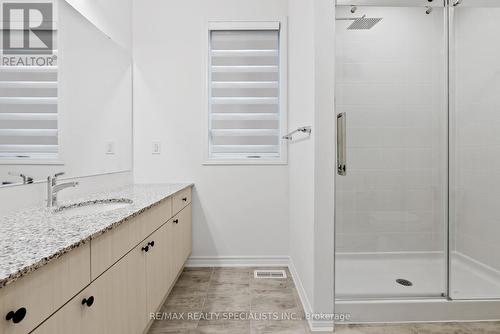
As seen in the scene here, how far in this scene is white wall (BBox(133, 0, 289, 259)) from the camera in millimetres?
2631

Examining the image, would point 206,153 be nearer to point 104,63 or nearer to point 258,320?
point 104,63

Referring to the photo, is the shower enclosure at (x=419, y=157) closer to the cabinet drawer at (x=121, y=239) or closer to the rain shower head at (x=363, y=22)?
the rain shower head at (x=363, y=22)

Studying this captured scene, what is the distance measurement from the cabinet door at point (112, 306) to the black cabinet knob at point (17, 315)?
78mm

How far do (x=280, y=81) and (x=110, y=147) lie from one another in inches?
62.0

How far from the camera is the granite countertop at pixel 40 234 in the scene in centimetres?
68

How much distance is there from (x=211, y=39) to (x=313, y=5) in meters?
1.29

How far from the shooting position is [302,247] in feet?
6.68

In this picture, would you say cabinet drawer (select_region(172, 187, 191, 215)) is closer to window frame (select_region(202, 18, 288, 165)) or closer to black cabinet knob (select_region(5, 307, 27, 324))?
window frame (select_region(202, 18, 288, 165))

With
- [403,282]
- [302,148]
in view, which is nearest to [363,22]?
[302,148]

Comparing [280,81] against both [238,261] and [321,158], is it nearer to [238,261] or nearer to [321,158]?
[321,158]

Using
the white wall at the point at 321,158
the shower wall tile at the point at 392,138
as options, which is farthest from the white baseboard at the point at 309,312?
the shower wall tile at the point at 392,138

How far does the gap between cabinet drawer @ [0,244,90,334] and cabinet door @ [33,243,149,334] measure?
0.03 m

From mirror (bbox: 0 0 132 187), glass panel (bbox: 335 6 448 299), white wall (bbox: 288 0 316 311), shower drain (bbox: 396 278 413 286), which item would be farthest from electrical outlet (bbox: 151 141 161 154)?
shower drain (bbox: 396 278 413 286)

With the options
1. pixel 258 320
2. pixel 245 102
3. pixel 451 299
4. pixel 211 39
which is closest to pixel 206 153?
pixel 245 102
